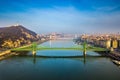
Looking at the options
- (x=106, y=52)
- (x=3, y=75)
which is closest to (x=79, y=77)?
(x=3, y=75)

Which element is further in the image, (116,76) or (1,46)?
(1,46)

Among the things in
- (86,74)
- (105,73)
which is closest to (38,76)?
(86,74)

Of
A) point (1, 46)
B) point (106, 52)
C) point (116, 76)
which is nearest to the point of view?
point (116, 76)

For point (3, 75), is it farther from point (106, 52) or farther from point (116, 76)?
point (106, 52)

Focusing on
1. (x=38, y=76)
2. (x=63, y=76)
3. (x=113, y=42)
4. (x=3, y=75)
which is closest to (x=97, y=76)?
(x=63, y=76)

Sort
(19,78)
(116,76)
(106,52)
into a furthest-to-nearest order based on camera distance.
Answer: (106,52), (116,76), (19,78)

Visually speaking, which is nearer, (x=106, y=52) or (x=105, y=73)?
(x=105, y=73)

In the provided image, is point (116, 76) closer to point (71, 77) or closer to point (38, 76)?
point (71, 77)

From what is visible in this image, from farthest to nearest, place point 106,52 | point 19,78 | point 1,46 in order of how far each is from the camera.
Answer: point 1,46 < point 106,52 < point 19,78
